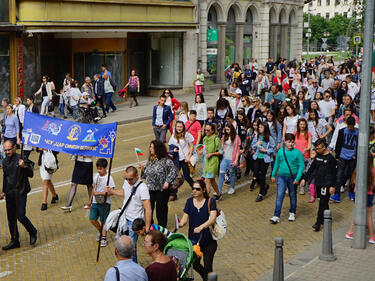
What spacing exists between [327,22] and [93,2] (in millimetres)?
91446

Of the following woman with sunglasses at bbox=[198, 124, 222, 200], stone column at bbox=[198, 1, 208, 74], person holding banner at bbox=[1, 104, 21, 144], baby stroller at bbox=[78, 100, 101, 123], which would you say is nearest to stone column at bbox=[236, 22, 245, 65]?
stone column at bbox=[198, 1, 208, 74]

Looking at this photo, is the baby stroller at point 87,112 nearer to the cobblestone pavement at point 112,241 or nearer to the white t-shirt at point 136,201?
the cobblestone pavement at point 112,241

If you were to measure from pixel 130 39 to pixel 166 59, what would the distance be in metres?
2.39

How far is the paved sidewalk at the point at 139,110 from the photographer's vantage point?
83.2 ft

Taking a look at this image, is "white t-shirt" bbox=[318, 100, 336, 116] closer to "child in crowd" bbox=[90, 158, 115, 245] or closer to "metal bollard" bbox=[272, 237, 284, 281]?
"child in crowd" bbox=[90, 158, 115, 245]

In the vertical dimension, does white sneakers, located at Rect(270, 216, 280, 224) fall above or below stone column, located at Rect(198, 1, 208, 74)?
below

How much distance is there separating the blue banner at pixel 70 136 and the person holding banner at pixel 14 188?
369mm

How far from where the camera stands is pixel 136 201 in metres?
8.98

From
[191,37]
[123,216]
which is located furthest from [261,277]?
[191,37]

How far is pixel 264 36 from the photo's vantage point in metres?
42.2

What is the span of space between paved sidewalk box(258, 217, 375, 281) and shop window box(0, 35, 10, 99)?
17.8m

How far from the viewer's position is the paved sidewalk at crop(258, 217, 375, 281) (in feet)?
29.5

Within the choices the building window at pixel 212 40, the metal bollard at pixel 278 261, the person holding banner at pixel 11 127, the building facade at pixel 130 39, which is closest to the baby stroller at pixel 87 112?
the person holding banner at pixel 11 127

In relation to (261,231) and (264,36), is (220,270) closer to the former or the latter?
(261,231)
